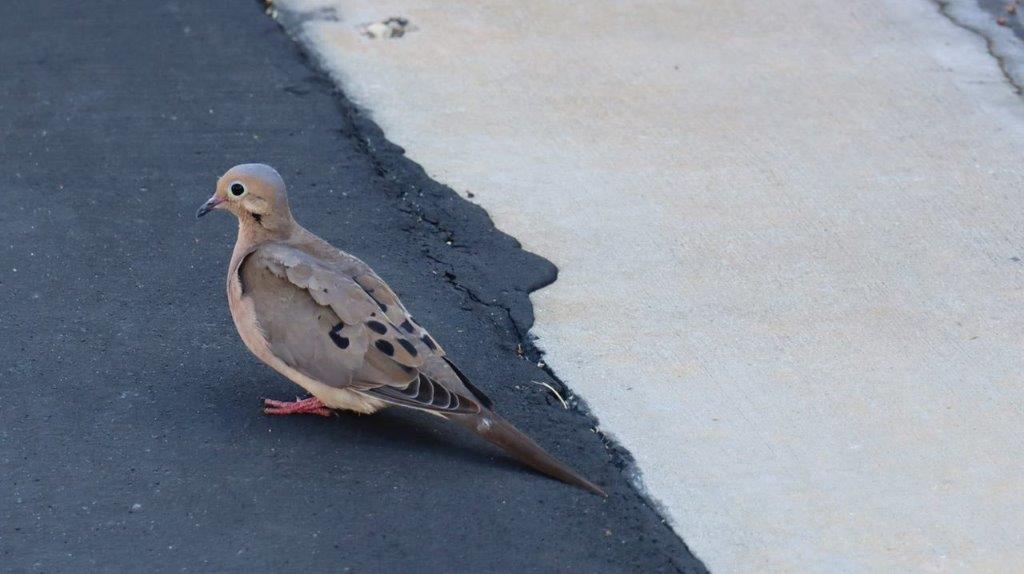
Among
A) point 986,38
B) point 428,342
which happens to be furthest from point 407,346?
point 986,38

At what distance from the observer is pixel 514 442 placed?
4.15m

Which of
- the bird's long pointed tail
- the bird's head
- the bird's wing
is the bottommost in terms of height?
the bird's long pointed tail

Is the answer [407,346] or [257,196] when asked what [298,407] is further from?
[257,196]

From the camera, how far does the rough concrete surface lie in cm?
417

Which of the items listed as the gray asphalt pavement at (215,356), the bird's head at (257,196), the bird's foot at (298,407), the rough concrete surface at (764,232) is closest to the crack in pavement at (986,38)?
the rough concrete surface at (764,232)

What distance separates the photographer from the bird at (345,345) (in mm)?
4160

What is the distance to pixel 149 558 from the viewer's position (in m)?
3.80

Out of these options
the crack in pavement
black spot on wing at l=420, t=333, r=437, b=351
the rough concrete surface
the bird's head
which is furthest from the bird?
the crack in pavement

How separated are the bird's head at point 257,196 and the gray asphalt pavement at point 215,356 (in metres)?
0.53

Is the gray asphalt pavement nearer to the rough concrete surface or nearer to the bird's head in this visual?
the rough concrete surface

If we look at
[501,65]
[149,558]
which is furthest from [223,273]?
[501,65]

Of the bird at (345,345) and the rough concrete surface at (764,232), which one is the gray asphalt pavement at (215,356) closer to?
the bird at (345,345)

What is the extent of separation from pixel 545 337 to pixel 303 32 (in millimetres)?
3321

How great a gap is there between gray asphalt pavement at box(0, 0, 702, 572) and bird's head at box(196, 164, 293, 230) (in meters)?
0.53
